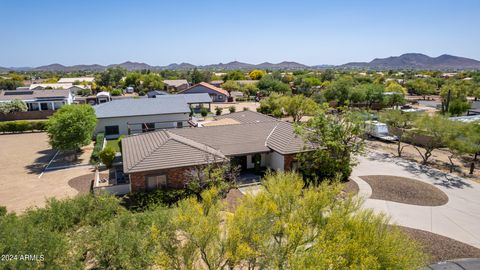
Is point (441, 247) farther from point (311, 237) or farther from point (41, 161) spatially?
point (41, 161)

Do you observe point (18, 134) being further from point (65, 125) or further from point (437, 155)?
point (437, 155)

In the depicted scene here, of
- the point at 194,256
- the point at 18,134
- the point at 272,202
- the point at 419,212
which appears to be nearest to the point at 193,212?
the point at 194,256

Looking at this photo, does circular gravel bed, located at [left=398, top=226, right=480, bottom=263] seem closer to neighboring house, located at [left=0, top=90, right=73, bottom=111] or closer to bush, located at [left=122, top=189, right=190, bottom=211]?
bush, located at [left=122, top=189, right=190, bottom=211]

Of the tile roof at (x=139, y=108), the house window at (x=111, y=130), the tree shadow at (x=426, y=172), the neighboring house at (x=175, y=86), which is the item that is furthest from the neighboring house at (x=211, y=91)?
the tree shadow at (x=426, y=172)

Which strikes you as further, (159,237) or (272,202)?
(272,202)

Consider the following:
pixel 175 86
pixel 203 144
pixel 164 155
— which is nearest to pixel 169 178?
pixel 164 155

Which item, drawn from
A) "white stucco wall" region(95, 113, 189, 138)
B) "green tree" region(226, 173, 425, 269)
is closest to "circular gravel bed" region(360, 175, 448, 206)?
"green tree" region(226, 173, 425, 269)

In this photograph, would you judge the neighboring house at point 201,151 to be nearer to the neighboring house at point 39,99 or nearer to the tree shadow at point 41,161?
the tree shadow at point 41,161
